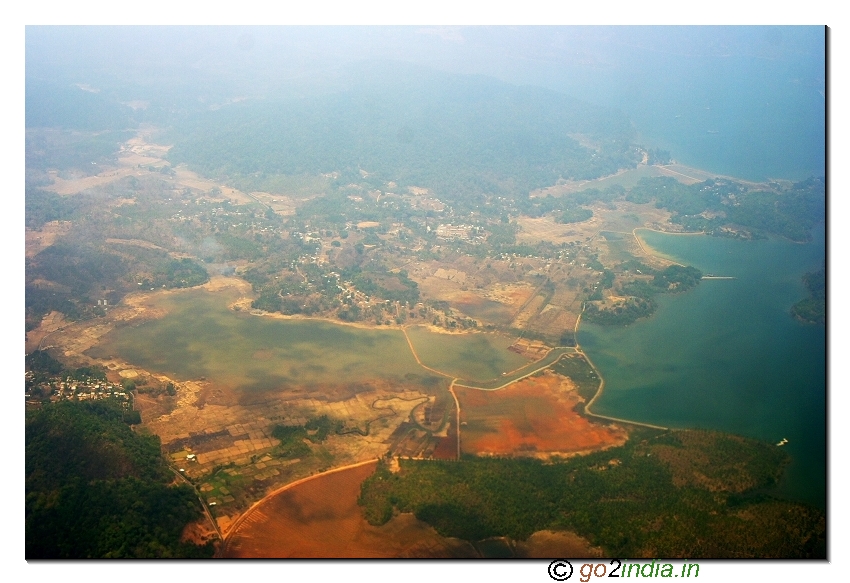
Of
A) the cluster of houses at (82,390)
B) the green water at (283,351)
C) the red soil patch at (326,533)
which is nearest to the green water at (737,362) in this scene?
the green water at (283,351)

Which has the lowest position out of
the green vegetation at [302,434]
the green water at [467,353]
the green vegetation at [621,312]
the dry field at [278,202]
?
the dry field at [278,202]

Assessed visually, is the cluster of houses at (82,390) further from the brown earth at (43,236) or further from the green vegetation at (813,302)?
the green vegetation at (813,302)

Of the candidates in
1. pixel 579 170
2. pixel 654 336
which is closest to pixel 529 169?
pixel 579 170

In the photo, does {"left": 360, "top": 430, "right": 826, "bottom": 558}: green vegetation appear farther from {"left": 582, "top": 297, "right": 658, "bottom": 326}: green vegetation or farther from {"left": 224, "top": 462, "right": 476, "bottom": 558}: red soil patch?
{"left": 582, "top": 297, "right": 658, "bottom": 326}: green vegetation

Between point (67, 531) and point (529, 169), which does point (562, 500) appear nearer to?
point (67, 531)

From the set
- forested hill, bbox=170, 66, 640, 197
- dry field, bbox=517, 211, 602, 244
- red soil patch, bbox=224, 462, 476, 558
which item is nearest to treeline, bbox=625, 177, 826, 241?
dry field, bbox=517, 211, 602, 244
